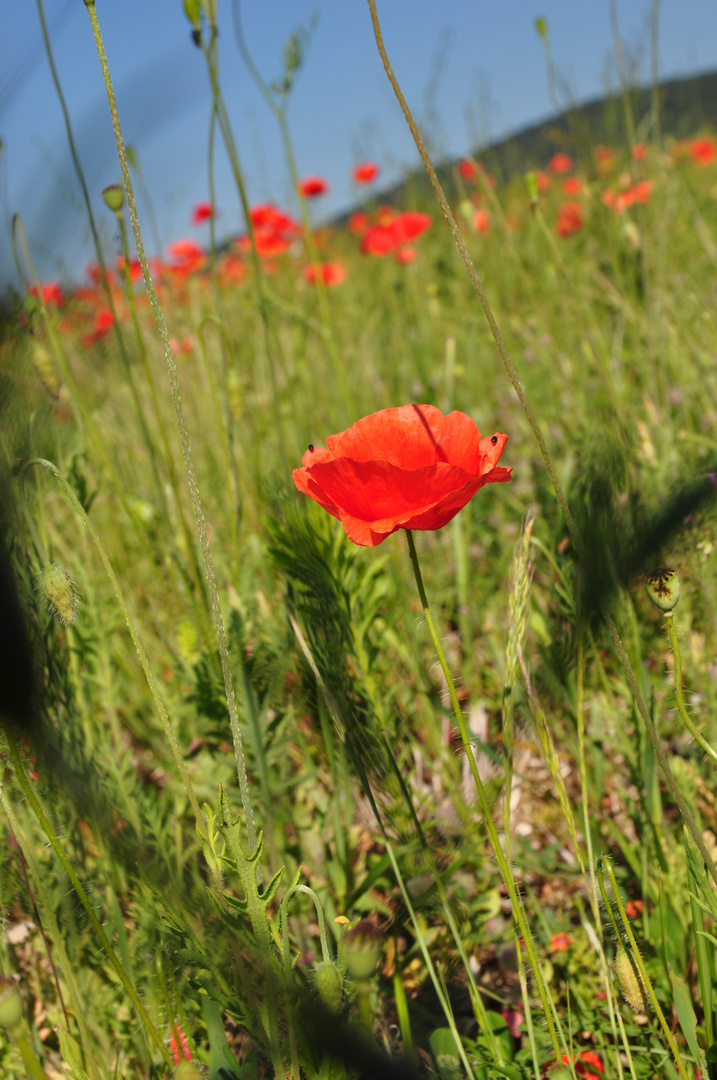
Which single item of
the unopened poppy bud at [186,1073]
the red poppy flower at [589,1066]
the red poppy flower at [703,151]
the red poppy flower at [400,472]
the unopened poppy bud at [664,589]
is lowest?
the red poppy flower at [589,1066]

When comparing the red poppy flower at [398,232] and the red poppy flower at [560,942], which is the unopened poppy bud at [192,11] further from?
the red poppy flower at [398,232]

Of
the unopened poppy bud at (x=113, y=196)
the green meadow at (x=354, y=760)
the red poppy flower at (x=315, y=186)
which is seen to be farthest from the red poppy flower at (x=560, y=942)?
the red poppy flower at (x=315, y=186)

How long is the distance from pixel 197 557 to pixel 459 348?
206 cm

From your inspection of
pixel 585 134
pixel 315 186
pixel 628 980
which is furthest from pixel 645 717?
pixel 315 186

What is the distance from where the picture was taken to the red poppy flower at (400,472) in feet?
2.16

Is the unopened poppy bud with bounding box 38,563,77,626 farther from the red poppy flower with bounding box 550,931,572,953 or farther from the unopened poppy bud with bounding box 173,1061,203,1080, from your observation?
the red poppy flower with bounding box 550,931,572,953

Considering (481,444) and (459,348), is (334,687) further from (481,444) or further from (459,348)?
(459,348)

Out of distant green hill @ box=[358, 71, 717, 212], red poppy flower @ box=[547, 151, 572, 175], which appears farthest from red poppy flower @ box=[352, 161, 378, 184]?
red poppy flower @ box=[547, 151, 572, 175]

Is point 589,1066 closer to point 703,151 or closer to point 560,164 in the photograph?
point 560,164

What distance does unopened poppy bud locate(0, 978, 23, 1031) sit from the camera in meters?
0.53

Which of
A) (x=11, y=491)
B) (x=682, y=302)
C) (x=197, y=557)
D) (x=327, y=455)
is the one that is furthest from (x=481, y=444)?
(x=682, y=302)

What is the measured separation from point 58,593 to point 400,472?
0.34 metres

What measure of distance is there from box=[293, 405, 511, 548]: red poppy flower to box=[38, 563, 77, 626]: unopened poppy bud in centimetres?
24

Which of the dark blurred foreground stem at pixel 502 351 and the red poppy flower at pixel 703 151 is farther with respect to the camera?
the red poppy flower at pixel 703 151
